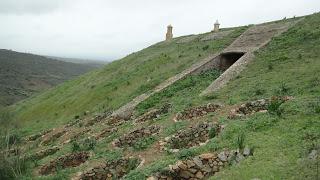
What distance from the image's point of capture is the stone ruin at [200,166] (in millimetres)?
14594

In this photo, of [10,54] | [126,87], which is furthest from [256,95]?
[10,54]

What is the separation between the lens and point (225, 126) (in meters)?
17.7

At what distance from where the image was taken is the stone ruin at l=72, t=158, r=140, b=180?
56.0 ft

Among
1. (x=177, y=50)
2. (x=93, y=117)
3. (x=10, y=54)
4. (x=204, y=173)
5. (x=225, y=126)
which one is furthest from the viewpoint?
(x=10, y=54)

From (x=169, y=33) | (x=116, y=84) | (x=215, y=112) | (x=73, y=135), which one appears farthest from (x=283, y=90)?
(x=169, y=33)

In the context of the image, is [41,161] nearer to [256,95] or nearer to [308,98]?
[256,95]

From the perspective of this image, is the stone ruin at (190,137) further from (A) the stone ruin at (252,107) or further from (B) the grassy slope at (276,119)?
(A) the stone ruin at (252,107)

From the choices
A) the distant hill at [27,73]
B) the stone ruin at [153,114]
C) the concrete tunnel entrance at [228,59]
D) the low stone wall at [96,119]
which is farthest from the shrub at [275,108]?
the distant hill at [27,73]

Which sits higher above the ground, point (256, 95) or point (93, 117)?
point (256, 95)

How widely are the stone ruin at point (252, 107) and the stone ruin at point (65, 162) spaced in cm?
695

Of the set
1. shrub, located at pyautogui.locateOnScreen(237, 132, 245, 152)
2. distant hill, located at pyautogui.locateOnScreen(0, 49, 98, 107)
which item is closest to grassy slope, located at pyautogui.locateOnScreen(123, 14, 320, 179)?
shrub, located at pyautogui.locateOnScreen(237, 132, 245, 152)

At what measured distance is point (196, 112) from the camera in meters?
21.5

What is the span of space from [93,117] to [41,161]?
867cm

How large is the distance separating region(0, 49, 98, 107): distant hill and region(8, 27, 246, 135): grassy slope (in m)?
55.3
